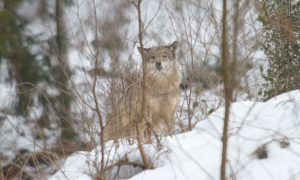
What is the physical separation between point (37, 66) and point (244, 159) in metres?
6.37

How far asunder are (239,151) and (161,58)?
196 inches

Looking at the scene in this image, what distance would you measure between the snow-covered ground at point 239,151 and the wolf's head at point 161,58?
3.67 metres

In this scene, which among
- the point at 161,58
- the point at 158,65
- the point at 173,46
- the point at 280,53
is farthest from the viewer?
the point at 158,65

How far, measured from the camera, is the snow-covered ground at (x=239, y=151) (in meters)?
3.76

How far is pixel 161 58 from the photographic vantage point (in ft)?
28.5

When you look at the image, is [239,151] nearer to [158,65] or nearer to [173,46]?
[173,46]

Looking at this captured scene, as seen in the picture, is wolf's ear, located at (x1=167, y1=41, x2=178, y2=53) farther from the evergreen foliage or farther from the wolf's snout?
the evergreen foliage

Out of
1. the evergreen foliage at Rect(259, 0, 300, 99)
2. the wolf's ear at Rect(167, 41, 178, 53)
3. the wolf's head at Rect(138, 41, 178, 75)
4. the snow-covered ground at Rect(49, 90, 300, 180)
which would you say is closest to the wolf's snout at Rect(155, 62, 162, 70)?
the wolf's head at Rect(138, 41, 178, 75)

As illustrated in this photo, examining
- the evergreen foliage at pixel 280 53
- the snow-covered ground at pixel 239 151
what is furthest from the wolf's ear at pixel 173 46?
the snow-covered ground at pixel 239 151

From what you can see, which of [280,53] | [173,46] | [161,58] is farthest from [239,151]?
[161,58]

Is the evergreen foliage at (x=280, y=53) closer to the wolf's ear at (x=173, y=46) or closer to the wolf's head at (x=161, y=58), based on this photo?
the wolf's ear at (x=173, y=46)

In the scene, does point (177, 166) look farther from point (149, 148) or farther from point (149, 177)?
point (149, 148)

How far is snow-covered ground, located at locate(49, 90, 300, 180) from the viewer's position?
376 centimetres

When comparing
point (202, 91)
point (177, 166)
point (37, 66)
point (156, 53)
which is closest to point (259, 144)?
point (177, 166)
